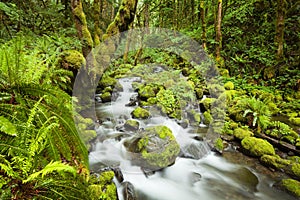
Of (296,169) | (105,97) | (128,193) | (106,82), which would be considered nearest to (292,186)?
(296,169)

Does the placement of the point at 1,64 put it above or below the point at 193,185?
above

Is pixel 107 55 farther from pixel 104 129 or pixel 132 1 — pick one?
pixel 104 129

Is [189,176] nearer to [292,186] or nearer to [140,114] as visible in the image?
[292,186]

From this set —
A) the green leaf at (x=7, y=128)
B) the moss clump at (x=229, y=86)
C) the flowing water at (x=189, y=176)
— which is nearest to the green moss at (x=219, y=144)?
the flowing water at (x=189, y=176)

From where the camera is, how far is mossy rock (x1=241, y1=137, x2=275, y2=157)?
4.97 meters

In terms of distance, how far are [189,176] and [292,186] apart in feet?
6.52

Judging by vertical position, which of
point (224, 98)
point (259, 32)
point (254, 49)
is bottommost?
point (224, 98)

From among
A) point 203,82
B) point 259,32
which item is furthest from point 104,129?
point 259,32

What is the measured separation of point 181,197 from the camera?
4.08 metres

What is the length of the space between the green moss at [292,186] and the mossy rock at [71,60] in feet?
18.2

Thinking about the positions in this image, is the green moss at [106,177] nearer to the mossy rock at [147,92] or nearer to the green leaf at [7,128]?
the green leaf at [7,128]

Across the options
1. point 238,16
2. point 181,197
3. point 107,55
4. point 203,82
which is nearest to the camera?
point 181,197

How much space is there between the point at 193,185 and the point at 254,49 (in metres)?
9.43

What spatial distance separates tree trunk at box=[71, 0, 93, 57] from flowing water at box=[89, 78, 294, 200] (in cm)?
258
